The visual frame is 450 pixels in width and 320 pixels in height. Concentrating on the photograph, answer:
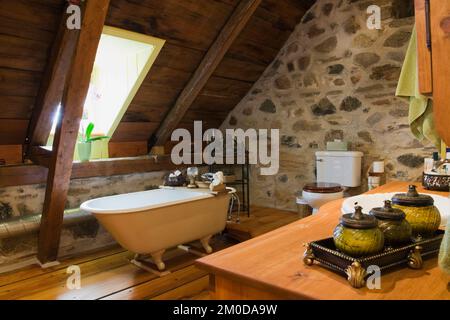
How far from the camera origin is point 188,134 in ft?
14.7

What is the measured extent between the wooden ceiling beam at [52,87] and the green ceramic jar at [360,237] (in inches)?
86.1

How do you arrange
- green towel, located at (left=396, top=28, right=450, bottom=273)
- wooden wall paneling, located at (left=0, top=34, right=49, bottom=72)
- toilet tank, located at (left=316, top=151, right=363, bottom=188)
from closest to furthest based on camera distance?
green towel, located at (left=396, top=28, right=450, bottom=273), wooden wall paneling, located at (left=0, top=34, right=49, bottom=72), toilet tank, located at (left=316, top=151, right=363, bottom=188)

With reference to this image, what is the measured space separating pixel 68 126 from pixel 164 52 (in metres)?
1.17

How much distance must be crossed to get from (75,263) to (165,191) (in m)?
1.04

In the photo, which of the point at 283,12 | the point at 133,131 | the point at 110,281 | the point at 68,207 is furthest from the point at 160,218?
the point at 283,12

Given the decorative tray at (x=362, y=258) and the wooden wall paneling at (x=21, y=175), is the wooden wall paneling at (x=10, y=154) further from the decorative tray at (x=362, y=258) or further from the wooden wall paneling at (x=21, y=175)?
the decorative tray at (x=362, y=258)

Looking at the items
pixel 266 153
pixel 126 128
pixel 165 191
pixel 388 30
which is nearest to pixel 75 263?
pixel 165 191

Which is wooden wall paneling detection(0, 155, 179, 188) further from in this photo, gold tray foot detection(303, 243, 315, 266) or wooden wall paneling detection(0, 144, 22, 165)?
gold tray foot detection(303, 243, 315, 266)

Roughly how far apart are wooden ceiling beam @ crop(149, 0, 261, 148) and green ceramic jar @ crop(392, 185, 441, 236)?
2.54 metres

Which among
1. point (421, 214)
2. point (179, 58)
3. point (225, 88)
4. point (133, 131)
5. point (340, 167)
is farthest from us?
point (225, 88)

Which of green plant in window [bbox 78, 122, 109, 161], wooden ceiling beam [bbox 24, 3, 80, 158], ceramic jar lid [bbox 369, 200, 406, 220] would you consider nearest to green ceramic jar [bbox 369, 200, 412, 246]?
ceramic jar lid [bbox 369, 200, 406, 220]

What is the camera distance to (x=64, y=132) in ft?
8.41

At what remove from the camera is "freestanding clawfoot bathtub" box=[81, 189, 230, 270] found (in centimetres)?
264

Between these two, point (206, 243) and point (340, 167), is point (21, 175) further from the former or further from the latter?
point (340, 167)
